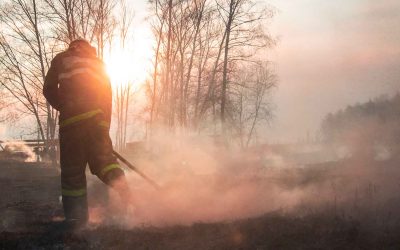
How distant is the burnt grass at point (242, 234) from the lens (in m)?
4.05

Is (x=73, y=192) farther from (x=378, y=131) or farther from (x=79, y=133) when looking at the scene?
(x=378, y=131)

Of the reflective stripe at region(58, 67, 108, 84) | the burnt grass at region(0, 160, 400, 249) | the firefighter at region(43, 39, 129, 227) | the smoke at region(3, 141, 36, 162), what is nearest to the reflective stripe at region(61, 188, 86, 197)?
the firefighter at region(43, 39, 129, 227)

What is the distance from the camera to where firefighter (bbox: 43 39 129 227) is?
5062mm

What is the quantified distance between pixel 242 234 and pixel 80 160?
81.6 inches

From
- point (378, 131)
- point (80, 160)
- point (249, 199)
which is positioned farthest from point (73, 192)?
point (378, 131)

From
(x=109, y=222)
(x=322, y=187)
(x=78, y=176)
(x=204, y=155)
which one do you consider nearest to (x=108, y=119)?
(x=78, y=176)

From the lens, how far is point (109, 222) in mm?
5066

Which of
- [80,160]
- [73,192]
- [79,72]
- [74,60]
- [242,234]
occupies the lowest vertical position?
[242,234]

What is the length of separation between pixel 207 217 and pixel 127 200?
3.19 ft

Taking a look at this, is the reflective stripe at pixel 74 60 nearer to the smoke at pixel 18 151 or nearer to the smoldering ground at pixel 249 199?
the smoldering ground at pixel 249 199

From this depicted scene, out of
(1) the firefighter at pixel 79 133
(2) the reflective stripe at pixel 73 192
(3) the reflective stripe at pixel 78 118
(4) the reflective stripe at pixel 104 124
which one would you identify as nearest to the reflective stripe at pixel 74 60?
(1) the firefighter at pixel 79 133

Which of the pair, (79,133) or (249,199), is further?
(249,199)

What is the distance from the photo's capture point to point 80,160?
16.9ft

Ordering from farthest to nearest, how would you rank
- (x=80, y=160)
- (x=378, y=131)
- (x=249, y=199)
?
(x=378, y=131)
(x=249, y=199)
(x=80, y=160)
